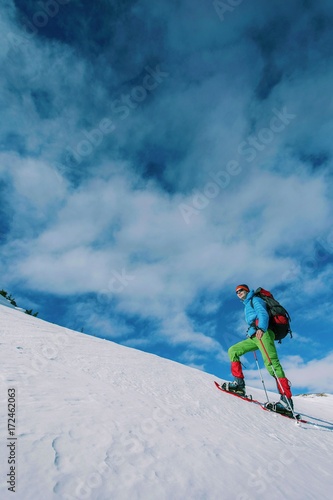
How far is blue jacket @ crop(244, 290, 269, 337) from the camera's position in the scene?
19.4ft

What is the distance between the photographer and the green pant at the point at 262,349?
5.89m

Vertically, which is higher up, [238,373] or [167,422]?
[238,373]

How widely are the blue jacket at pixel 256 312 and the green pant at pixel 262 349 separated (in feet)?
0.70

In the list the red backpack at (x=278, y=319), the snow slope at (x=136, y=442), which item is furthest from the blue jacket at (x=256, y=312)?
the snow slope at (x=136, y=442)

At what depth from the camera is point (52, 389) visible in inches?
123

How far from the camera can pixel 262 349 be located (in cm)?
602

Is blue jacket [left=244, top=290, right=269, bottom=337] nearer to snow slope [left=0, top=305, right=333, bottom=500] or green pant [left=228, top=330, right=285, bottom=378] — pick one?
green pant [left=228, top=330, right=285, bottom=378]

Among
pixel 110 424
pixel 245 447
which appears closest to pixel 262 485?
pixel 245 447

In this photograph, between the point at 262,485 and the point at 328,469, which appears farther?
the point at 328,469

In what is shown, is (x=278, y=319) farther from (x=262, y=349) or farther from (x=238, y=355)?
(x=238, y=355)

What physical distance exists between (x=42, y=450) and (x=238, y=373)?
4.92 metres

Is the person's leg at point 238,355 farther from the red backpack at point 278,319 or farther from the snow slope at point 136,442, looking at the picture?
the snow slope at point 136,442

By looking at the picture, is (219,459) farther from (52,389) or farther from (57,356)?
(57,356)

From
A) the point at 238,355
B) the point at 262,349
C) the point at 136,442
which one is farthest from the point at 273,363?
the point at 136,442
